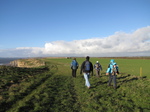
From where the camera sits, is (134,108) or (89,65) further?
(89,65)

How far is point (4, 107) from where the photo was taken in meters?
6.41

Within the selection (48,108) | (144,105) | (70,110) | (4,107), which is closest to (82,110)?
(70,110)

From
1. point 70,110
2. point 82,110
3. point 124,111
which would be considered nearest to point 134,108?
point 124,111

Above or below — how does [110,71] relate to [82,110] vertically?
above

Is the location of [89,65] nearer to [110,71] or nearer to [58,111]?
[110,71]

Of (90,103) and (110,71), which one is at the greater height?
(110,71)

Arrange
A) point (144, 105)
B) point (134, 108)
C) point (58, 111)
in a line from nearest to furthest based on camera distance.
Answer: point (58, 111) < point (134, 108) < point (144, 105)

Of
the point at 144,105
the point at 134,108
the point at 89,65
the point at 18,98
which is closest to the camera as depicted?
the point at 134,108

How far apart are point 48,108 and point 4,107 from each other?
7.80 feet

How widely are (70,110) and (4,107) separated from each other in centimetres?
354

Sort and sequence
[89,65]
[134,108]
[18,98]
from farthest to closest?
[89,65] < [18,98] < [134,108]

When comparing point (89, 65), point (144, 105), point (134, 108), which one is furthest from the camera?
point (89, 65)

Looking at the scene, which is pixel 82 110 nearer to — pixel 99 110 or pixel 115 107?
pixel 99 110

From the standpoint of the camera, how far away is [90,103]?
6922 millimetres
